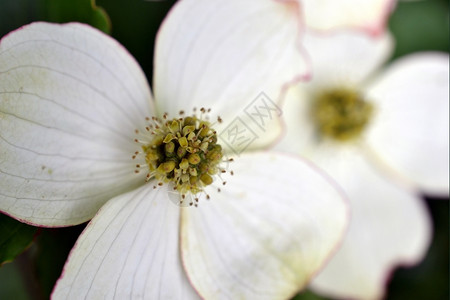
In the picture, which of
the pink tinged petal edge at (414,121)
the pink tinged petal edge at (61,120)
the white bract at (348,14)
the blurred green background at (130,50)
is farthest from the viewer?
the pink tinged petal edge at (414,121)

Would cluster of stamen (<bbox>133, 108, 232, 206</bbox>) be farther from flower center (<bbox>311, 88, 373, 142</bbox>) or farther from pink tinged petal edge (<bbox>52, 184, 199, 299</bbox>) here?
flower center (<bbox>311, 88, 373, 142</bbox>)

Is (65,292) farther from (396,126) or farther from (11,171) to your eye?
(396,126)

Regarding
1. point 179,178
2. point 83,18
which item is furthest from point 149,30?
point 179,178

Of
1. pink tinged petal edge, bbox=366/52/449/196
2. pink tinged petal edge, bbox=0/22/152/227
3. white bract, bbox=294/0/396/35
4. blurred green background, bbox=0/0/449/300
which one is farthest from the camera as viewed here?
pink tinged petal edge, bbox=366/52/449/196

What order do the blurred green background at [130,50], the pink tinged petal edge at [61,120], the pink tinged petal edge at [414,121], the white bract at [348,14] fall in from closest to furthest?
the pink tinged petal edge at [61,120], the blurred green background at [130,50], the white bract at [348,14], the pink tinged petal edge at [414,121]

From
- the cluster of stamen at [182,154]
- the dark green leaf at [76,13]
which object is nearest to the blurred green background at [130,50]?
the dark green leaf at [76,13]

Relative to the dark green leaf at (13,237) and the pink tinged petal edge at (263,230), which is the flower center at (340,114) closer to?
the pink tinged petal edge at (263,230)

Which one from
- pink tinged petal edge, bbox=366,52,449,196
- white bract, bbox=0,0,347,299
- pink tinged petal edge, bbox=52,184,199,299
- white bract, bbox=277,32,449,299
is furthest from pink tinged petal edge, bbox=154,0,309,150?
pink tinged petal edge, bbox=366,52,449,196
